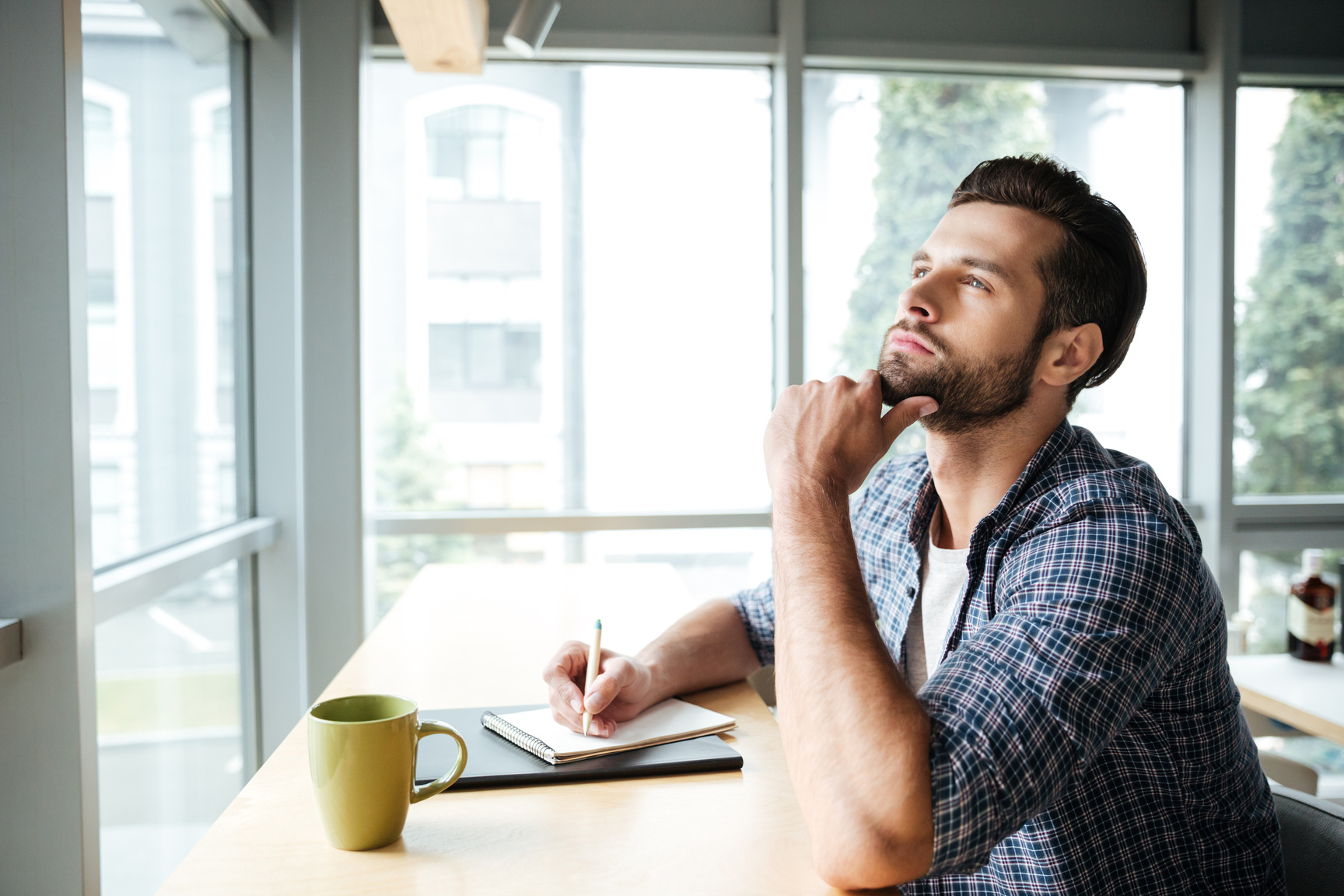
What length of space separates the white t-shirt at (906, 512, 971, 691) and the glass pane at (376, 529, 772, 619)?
1.86m

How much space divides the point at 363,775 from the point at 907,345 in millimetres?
873

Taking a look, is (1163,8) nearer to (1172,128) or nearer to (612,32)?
(1172,128)

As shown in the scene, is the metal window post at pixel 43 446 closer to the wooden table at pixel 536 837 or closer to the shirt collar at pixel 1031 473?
the wooden table at pixel 536 837

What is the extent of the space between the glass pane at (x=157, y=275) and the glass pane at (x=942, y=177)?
1.88m

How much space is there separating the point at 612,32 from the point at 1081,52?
1.64m

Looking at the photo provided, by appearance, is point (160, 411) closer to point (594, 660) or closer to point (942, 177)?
point (594, 660)

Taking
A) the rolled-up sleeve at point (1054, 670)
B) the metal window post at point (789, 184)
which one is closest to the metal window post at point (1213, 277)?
the metal window post at point (789, 184)

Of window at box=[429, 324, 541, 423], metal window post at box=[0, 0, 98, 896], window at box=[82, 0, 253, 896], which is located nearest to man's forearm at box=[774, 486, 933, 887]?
metal window post at box=[0, 0, 98, 896]

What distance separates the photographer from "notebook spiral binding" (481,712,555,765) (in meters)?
1.02

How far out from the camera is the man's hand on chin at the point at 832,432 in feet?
3.63

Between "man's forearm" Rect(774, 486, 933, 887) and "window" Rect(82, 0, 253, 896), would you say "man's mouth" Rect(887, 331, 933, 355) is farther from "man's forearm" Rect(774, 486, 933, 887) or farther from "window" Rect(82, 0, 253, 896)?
"window" Rect(82, 0, 253, 896)

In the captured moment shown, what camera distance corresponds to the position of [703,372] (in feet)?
10.8

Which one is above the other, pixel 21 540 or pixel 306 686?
pixel 21 540

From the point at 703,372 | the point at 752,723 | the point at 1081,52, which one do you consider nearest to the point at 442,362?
the point at 703,372
